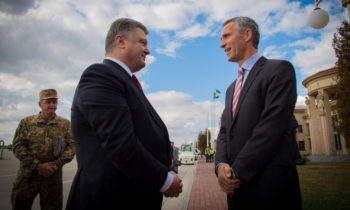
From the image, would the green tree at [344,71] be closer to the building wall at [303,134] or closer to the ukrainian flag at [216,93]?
the ukrainian flag at [216,93]

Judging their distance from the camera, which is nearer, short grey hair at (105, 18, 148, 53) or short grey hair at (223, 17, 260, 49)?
short grey hair at (105, 18, 148, 53)

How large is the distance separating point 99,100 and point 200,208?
16.5ft

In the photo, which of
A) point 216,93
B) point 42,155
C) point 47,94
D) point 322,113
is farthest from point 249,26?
point 216,93

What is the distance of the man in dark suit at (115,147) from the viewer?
4.77 feet

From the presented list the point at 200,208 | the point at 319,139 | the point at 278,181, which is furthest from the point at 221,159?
the point at 319,139

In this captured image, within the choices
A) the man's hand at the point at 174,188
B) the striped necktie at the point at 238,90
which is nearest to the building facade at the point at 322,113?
the striped necktie at the point at 238,90

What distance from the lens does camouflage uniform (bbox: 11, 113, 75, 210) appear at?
3334mm

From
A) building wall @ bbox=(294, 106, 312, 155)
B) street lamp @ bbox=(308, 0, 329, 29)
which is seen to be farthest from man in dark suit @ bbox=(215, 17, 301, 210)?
building wall @ bbox=(294, 106, 312, 155)

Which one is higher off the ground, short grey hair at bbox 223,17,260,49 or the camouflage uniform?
short grey hair at bbox 223,17,260,49

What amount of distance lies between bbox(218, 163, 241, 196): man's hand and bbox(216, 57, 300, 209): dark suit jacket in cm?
5

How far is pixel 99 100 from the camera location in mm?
1476

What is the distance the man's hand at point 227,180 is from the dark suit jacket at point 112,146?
0.58 m

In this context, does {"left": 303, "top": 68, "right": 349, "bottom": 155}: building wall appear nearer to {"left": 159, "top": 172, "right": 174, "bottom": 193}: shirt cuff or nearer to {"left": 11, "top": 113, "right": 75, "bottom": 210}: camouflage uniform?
{"left": 11, "top": 113, "right": 75, "bottom": 210}: camouflage uniform

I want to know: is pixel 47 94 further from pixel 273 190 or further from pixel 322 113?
pixel 322 113
